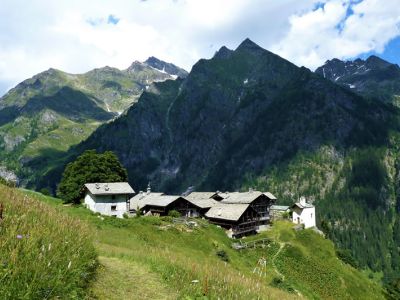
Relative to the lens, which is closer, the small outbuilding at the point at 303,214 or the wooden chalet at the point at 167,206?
the wooden chalet at the point at 167,206

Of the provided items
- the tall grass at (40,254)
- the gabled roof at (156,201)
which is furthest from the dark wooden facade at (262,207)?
the tall grass at (40,254)

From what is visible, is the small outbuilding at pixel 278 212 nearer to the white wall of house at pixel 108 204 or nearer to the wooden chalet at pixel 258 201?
the wooden chalet at pixel 258 201

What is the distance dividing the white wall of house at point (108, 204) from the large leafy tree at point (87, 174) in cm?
834

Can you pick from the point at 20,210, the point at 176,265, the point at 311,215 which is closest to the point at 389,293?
the point at 311,215

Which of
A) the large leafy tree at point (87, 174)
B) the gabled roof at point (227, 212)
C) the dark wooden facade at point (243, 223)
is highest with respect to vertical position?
the large leafy tree at point (87, 174)

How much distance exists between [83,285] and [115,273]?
304 cm

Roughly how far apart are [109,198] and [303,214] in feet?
202

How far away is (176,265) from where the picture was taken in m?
15.9

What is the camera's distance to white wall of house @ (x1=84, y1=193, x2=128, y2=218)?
81.2m

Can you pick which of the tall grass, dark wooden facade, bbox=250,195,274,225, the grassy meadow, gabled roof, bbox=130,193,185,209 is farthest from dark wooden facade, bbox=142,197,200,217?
the tall grass

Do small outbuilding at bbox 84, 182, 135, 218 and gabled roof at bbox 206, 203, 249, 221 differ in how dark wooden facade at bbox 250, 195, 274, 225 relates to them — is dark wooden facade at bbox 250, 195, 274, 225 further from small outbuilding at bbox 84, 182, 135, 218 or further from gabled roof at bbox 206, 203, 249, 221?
small outbuilding at bbox 84, 182, 135, 218

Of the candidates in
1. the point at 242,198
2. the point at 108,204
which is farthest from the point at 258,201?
the point at 108,204

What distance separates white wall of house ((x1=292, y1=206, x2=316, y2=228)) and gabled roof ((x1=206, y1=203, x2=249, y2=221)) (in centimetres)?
2835

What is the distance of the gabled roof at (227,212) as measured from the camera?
90.2m
